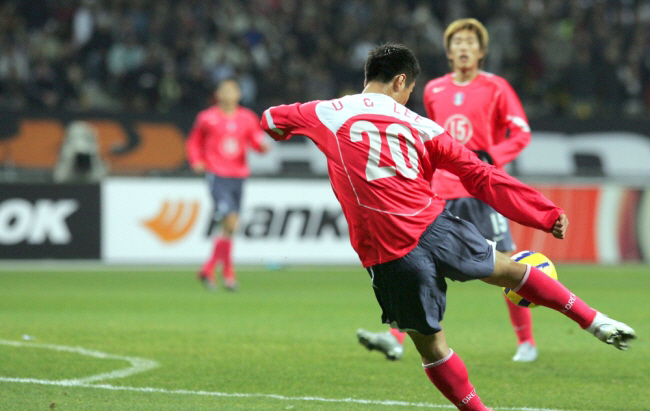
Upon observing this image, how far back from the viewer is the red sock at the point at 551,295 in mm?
4531

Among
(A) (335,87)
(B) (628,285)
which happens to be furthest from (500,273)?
(A) (335,87)

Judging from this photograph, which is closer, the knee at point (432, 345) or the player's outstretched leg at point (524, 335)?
the knee at point (432, 345)

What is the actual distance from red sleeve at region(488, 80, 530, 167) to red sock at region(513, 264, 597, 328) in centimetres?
220

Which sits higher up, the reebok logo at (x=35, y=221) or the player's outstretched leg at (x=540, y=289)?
the player's outstretched leg at (x=540, y=289)

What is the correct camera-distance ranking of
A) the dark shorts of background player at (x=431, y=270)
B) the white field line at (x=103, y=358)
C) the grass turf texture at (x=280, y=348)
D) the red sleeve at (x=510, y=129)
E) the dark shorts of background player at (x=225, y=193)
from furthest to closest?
the dark shorts of background player at (x=225, y=193) → the red sleeve at (x=510, y=129) → the white field line at (x=103, y=358) → the grass turf texture at (x=280, y=348) → the dark shorts of background player at (x=431, y=270)

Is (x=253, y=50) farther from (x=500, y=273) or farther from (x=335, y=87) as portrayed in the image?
(x=500, y=273)

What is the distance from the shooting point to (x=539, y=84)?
61.1ft

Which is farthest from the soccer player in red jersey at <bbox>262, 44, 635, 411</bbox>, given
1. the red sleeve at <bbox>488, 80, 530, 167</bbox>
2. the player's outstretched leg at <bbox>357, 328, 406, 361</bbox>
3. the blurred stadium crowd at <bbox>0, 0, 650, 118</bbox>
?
the blurred stadium crowd at <bbox>0, 0, 650, 118</bbox>

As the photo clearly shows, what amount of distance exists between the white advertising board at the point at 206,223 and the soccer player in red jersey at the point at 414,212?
10638mm

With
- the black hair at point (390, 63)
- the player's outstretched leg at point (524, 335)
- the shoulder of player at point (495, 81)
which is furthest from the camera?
the shoulder of player at point (495, 81)

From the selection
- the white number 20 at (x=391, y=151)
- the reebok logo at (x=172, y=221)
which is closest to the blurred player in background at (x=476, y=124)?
the white number 20 at (x=391, y=151)

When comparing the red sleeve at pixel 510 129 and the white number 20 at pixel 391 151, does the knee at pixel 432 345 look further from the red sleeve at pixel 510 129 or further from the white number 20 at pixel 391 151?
the red sleeve at pixel 510 129

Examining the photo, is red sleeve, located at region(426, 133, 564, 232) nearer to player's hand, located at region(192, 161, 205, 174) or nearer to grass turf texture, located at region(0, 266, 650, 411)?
grass turf texture, located at region(0, 266, 650, 411)

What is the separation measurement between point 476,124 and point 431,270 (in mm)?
2868
